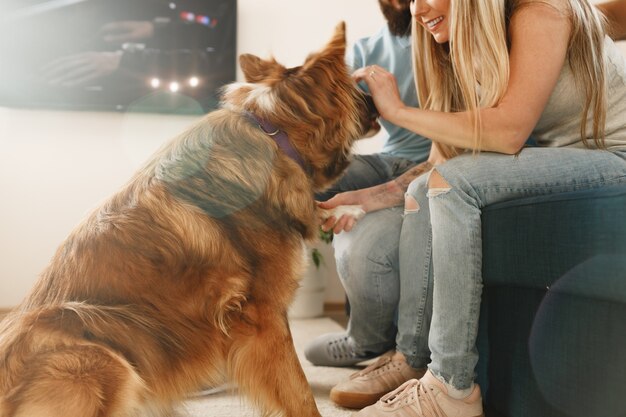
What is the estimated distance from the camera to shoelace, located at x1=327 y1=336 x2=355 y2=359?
231cm

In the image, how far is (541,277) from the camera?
4.47 ft

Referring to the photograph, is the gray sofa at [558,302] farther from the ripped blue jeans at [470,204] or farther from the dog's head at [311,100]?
the dog's head at [311,100]

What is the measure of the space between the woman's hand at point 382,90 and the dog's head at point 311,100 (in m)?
0.05

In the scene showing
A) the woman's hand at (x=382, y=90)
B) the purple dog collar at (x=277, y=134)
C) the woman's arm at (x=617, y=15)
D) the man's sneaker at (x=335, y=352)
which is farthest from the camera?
the man's sneaker at (x=335, y=352)

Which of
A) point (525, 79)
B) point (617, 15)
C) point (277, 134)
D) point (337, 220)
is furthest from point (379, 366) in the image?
point (617, 15)

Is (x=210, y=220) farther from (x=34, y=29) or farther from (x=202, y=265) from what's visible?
(x=34, y=29)

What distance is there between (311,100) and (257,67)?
0.22 metres

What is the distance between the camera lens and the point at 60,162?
3.64m

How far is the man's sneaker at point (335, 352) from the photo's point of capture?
230 cm

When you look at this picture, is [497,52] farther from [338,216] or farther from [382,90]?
[338,216]

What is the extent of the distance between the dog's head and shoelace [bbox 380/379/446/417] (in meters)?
0.65

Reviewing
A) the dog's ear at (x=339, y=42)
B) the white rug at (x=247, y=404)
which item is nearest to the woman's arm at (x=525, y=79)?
the dog's ear at (x=339, y=42)

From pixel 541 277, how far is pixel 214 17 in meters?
2.92

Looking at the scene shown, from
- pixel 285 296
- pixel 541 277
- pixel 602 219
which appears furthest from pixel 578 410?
pixel 285 296
